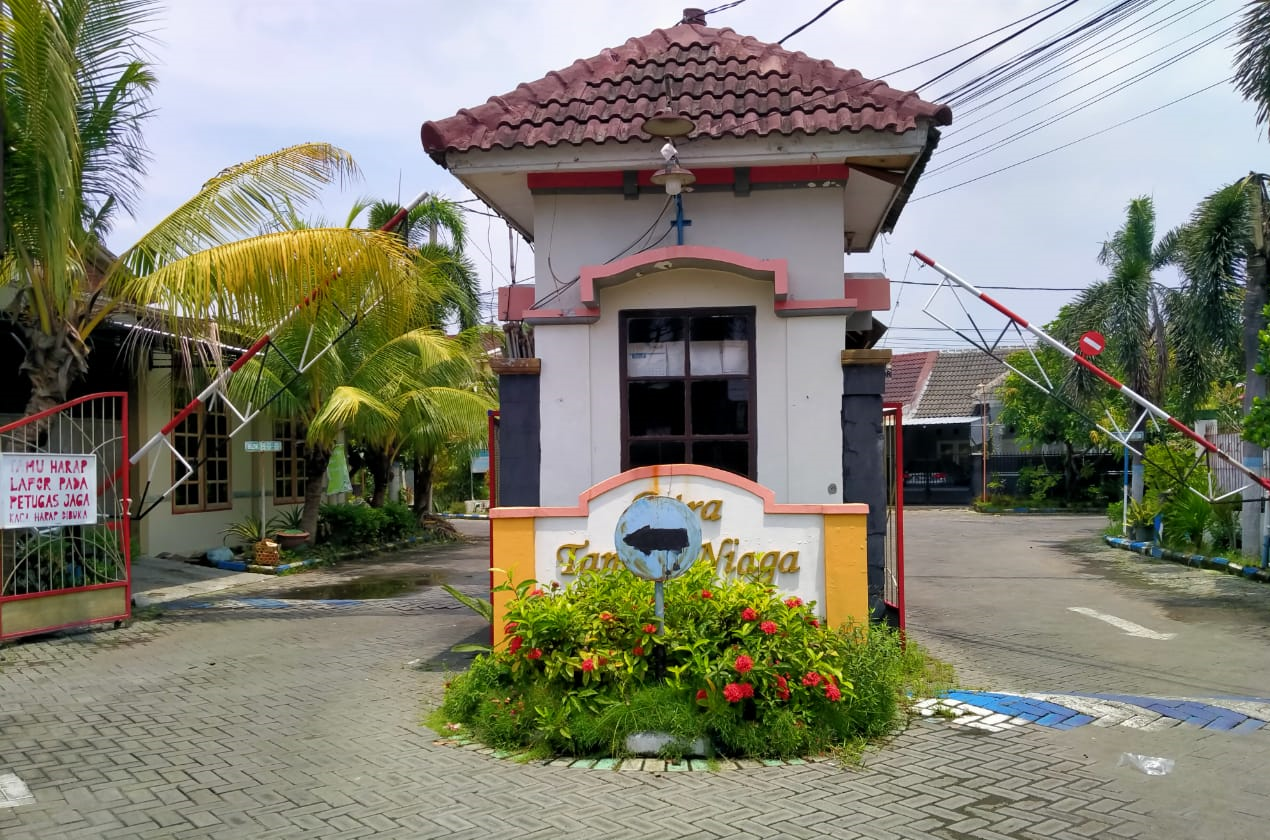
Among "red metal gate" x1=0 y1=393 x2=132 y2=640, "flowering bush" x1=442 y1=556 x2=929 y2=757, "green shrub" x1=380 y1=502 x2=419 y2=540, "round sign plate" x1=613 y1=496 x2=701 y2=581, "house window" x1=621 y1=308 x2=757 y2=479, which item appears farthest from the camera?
"green shrub" x1=380 y1=502 x2=419 y2=540

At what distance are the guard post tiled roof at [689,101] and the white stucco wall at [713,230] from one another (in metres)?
0.67

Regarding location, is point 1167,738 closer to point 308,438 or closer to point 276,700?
point 276,700

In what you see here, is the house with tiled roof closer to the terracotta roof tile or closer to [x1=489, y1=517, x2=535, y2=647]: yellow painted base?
[x1=489, y1=517, x2=535, y2=647]: yellow painted base

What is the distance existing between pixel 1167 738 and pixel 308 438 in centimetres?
1460

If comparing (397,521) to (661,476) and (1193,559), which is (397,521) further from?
(661,476)

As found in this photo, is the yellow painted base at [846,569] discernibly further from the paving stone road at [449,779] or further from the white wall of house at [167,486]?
the white wall of house at [167,486]

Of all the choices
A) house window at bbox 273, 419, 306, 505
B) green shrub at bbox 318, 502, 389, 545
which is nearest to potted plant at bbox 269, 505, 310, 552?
house window at bbox 273, 419, 306, 505

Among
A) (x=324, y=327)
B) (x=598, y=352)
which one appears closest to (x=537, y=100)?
(x=598, y=352)

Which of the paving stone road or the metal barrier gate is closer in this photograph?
the paving stone road

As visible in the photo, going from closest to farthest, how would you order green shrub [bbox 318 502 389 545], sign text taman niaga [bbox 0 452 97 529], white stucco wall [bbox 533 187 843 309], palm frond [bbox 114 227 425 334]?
white stucco wall [bbox 533 187 843 309] < sign text taman niaga [bbox 0 452 97 529] < palm frond [bbox 114 227 425 334] < green shrub [bbox 318 502 389 545]

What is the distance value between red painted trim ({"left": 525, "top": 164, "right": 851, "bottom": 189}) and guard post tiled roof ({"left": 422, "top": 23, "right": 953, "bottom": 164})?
41cm

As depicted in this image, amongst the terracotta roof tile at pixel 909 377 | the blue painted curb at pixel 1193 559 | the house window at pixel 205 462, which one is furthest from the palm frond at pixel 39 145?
the terracotta roof tile at pixel 909 377

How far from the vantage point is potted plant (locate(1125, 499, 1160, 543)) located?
68.1ft

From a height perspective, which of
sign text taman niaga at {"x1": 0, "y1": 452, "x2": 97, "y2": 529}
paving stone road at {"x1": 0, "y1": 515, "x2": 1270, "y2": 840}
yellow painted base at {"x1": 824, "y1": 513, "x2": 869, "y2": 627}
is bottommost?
paving stone road at {"x1": 0, "y1": 515, "x2": 1270, "y2": 840}
